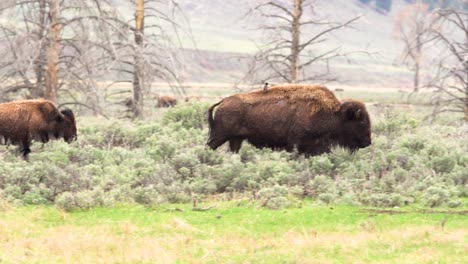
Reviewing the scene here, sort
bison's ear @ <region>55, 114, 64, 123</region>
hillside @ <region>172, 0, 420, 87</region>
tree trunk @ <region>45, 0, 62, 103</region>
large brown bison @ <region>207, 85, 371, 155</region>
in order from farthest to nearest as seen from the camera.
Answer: hillside @ <region>172, 0, 420, 87</region>, tree trunk @ <region>45, 0, 62, 103</region>, bison's ear @ <region>55, 114, 64, 123</region>, large brown bison @ <region>207, 85, 371, 155</region>

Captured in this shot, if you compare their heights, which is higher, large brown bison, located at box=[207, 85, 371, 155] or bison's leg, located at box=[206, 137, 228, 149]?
large brown bison, located at box=[207, 85, 371, 155]

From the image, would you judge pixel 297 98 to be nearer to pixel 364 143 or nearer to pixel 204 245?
pixel 364 143

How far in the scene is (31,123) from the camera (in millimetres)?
14555

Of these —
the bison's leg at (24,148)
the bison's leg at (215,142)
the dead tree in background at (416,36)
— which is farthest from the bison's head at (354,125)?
the dead tree in background at (416,36)

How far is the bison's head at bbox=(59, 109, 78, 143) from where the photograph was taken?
49.8ft

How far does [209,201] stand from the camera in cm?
1134

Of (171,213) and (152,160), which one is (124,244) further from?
(152,160)

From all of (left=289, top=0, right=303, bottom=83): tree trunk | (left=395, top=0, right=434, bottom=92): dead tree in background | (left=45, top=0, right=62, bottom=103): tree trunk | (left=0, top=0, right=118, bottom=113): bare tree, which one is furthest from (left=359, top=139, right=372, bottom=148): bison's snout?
(left=289, top=0, right=303, bottom=83): tree trunk

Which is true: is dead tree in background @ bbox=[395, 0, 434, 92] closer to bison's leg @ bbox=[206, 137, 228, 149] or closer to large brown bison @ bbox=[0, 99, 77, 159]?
bison's leg @ bbox=[206, 137, 228, 149]

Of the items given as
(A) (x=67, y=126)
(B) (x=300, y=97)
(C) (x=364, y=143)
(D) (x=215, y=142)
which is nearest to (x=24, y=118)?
(A) (x=67, y=126)

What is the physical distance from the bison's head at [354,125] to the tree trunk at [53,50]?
827 centimetres

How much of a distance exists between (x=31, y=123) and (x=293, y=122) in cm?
466

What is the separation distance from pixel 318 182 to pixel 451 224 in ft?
8.62

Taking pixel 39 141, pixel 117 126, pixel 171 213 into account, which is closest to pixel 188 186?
pixel 171 213
